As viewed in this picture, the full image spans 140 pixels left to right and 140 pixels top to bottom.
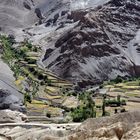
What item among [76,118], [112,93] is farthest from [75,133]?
[112,93]

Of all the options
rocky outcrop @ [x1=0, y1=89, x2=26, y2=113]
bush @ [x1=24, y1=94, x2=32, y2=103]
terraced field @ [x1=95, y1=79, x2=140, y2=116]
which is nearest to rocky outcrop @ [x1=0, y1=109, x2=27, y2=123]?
rocky outcrop @ [x1=0, y1=89, x2=26, y2=113]

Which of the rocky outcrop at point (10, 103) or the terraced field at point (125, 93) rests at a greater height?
the terraced field at point (125, 93)

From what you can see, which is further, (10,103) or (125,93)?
Result: (125,93)

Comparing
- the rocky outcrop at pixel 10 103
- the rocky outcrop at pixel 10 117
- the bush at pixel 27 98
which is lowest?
the rocky outcrop at pixel 10 117

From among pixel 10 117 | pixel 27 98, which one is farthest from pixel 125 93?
pixel 10 117

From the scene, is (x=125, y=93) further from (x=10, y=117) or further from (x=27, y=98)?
(x=10, y=117)

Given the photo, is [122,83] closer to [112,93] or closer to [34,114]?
[112,93]

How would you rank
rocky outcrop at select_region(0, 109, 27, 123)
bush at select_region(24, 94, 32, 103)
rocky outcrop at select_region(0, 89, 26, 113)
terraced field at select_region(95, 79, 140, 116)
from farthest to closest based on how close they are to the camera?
bush at select_region(24, 94, 32, 103) → terraced field at select_region(95, 79, 140, 116) → rocky outcrop at select_region(0, 89, 26, 113) → rocky outcrop at select_region(0, 109, 27, 123)

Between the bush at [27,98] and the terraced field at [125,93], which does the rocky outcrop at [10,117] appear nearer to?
the terraced field at [125,93]

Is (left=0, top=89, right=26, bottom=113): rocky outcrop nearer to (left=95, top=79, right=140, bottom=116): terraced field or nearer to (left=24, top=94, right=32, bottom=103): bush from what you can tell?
(left=24, top=94, right=32, bottom=103): bush

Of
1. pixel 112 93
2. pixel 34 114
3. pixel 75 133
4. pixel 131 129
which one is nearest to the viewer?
pixel 131 129

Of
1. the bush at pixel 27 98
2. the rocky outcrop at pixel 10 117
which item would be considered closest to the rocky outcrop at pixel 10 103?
the bush at pixel 27 98
